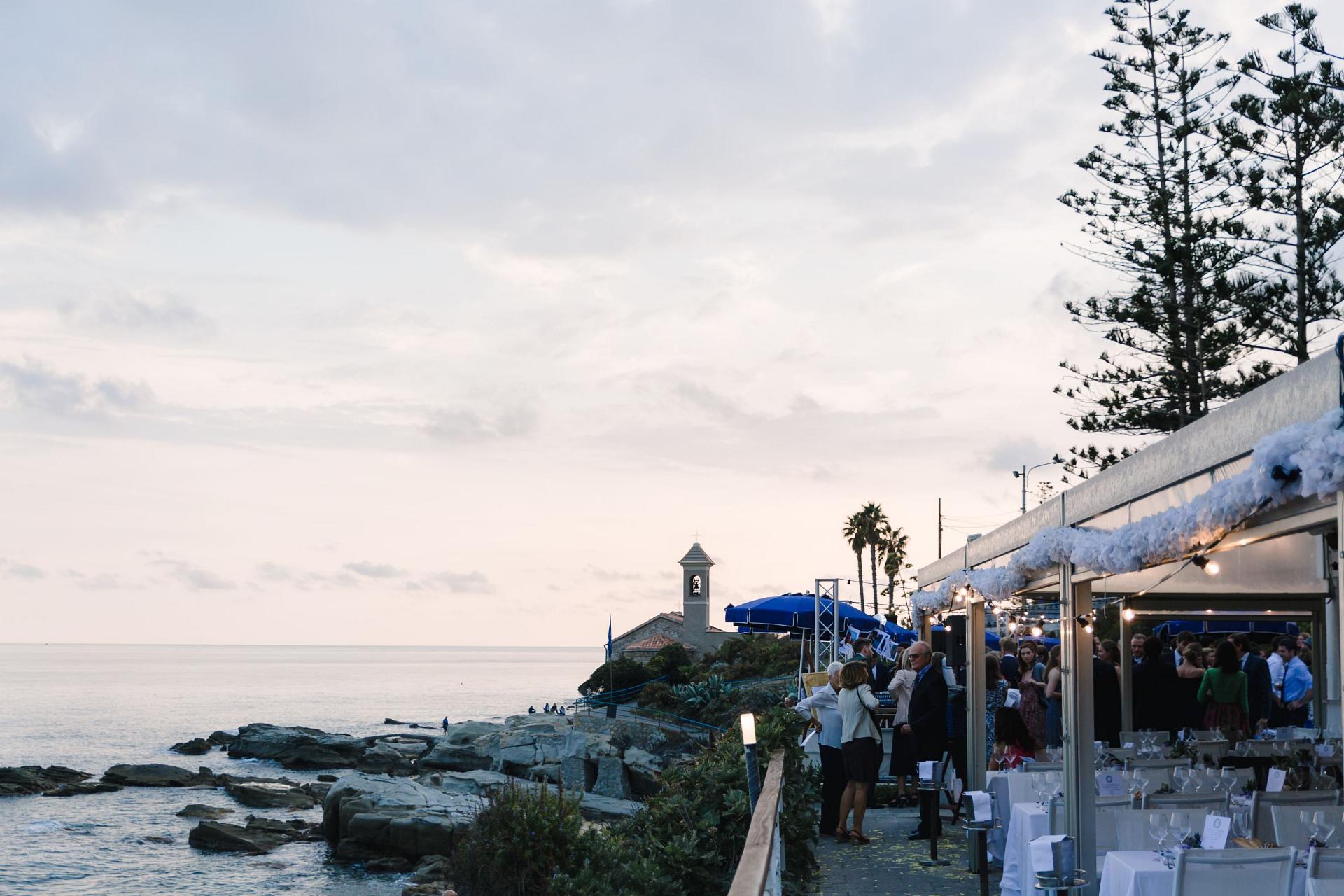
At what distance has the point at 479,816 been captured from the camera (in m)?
10.4

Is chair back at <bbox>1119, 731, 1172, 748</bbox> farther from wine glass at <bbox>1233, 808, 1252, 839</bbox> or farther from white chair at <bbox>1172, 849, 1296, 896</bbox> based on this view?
white chair at <bbox>1172, 849, 1296, 896</bbox>

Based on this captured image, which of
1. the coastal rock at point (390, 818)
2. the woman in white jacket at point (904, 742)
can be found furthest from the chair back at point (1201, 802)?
the coastal rock at point (390, 818)

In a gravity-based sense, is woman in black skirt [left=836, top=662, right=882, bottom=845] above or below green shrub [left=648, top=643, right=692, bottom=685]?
above

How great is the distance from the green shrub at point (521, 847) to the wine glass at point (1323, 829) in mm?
5560

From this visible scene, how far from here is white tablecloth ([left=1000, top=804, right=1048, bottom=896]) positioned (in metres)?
8.07

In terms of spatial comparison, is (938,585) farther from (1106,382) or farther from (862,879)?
(1106,382)

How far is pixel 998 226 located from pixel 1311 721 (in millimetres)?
7575

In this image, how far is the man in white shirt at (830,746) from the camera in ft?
37.7

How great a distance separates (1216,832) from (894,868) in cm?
434

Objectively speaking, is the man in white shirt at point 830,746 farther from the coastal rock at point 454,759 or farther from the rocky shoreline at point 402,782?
the coastal rock at point 454,759

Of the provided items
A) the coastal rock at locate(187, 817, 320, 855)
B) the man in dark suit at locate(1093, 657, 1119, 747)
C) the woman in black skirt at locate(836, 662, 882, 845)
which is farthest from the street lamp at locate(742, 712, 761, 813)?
the coastal rock at locate(187, 817, 320, 855)

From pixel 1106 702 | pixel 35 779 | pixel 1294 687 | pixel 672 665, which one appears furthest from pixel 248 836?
pixel 672 665

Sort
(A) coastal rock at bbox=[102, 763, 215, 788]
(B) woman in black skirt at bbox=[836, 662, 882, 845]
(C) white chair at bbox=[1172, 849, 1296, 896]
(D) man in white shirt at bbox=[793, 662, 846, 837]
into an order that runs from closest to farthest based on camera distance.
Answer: (C) white chair at bbox=[1172, 849, 1296, 896]
(B) woman in black skirt at bbox=[836, 662, 882, 845]
(D) man in white shirt at bbox=[793, 662, 846, 837]
(A) coastal rock at bbox=[102, 763, 215, 788]

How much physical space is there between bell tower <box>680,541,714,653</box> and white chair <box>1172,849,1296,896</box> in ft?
169
